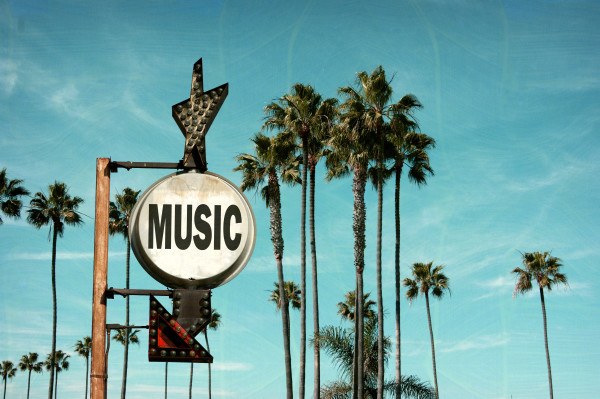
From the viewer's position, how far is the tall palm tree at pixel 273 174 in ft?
123

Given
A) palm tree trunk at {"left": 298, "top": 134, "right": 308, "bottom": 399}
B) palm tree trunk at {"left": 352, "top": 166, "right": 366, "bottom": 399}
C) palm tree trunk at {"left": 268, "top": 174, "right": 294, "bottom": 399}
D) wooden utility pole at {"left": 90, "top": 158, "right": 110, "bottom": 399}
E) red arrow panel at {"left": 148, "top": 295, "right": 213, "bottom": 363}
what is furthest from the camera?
palm tree trunk at {"left": 268, "top": 174, "right": 294, "bottom": 399}

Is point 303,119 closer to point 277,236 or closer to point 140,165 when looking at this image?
point 277,236

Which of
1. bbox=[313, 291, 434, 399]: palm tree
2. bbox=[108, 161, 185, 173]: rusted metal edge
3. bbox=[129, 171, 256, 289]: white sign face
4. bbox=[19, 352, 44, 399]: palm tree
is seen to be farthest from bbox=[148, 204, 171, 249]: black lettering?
bbox=[19, 352, 44, 399]: palm tree

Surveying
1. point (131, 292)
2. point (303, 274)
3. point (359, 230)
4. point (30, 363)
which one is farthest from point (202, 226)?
point (30, 363)

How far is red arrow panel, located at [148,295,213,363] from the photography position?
6301mm

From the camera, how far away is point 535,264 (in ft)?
187

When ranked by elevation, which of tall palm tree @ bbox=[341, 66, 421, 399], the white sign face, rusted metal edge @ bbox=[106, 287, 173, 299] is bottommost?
rusted metal edge @ bbox=[106, 287, 173, 299]

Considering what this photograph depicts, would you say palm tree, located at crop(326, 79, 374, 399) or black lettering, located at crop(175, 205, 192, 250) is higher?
palm tree, located at crop(326, 79, 374, 399)

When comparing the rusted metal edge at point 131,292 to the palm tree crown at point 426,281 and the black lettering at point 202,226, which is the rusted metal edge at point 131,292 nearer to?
the black lettering at point 202,226

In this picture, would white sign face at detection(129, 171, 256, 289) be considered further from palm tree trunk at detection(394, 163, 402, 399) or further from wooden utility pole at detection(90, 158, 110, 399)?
palm tree trunk at detection(394, 163, 402, 399)

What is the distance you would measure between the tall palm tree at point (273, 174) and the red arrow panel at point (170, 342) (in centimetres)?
3118

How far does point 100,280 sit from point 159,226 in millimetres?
869

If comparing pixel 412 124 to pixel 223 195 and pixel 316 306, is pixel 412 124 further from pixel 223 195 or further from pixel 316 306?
pixel 223 195

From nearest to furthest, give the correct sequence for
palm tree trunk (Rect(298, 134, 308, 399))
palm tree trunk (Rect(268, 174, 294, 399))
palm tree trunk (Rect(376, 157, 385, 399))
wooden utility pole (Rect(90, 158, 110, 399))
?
wooden utility pole (Rect(90, 158, 110, 399)) < palm tree trunk (Rect(376, 157, 385, 399)) < palm tree trunk (Rect(298, 134, 308, 399)) < palm tree trunk (Rect(268, 174, 294, 399))
